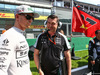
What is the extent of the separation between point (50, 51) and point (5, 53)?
3.61ft

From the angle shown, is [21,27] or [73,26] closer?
[21,27]

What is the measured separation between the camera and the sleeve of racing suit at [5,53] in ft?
3.75

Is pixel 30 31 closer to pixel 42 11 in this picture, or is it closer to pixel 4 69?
pixel 42 11

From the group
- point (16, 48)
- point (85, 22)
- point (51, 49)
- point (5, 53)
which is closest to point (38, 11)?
point (85, 22)

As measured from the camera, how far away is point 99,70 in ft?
13.2

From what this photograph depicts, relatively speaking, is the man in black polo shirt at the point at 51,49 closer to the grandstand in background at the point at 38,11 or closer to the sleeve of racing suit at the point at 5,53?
the sleeve of racing suit at the point at 5,53

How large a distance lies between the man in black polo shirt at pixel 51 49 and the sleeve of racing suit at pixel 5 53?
1032 millimetres

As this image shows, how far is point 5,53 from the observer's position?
3.78 feet

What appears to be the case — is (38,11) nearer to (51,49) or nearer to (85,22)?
(85,22)

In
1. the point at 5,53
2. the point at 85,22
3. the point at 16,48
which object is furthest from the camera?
the point at 85,22

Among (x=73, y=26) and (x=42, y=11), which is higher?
(x=42, y=11)

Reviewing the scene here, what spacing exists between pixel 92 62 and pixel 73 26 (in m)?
2.46

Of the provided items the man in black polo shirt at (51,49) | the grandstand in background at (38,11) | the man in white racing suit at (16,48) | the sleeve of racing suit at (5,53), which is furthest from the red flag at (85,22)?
the grandstand in background at (38,11)

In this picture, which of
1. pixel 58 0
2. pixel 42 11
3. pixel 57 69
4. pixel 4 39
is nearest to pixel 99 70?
pixel 57 69
